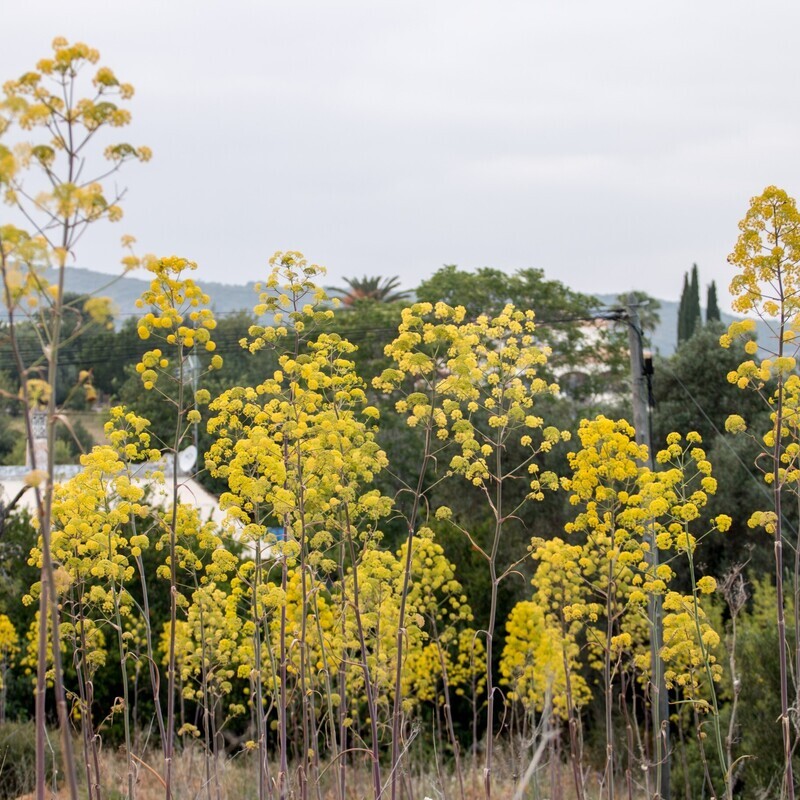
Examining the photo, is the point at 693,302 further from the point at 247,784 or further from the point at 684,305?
the point at 247,784

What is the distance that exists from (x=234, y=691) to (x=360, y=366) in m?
19.1

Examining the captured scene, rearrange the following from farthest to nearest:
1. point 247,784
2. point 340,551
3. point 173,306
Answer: point 247,784, point 340,551, point 173,306

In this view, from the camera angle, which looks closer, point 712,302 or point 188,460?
point 188,460

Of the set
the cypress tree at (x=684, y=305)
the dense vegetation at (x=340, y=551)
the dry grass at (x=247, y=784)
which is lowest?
the dry grass at (x=247, y=784)

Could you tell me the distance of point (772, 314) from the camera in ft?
17.4

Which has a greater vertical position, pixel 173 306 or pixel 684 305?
pixel 684 305

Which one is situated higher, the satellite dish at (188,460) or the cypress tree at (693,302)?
the cypress tree at (693,302)

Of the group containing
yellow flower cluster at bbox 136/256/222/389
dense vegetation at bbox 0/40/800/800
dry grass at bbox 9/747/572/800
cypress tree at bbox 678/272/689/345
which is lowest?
dry grass at bbox 9/747/572/800

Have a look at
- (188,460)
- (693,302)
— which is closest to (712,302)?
(693,302)

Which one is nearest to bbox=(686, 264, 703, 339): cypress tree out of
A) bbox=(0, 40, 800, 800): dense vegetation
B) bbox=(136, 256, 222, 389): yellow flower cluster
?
bbox=(0, 40, 800, 800): dense vegetation

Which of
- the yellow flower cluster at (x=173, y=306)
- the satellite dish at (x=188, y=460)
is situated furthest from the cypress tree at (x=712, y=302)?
the yellow flower cluster at (x=173, y=306)

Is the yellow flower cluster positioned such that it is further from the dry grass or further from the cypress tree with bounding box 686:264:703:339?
the cypress tree with bounding box 686:264:703:339

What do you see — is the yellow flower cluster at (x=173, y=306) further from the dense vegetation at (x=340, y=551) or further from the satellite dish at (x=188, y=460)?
the satellite dish at (x=188, y=460)

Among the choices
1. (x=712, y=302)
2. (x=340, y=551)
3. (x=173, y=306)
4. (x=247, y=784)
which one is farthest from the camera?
(x=712, y=302)
